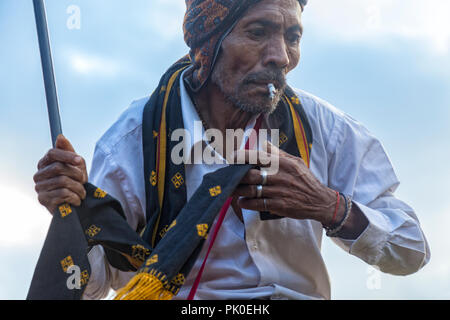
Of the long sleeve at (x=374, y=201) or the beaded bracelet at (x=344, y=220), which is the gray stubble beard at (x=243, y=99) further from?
the beaded bracelet at (x=344, y=220)

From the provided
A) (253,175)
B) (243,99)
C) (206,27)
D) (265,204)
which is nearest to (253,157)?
(253,175)

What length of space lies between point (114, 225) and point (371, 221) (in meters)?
1.10

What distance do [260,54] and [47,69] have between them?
1.02m

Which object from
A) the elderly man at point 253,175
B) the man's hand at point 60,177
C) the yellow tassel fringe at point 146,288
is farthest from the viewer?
the elderly man at point 253,175

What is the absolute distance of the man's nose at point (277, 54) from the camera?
2.89m

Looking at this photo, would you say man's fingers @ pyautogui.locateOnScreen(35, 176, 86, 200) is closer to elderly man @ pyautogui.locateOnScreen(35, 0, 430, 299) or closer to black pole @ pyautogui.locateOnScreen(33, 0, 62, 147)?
elderly man @ pyautogui.locateOnScreen(35, 0, 430, 299)

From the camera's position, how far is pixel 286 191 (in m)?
2.41

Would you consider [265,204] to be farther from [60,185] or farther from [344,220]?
[60,185]

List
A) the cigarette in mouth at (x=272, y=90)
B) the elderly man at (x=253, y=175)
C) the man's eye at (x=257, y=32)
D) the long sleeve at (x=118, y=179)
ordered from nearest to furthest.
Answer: the elderly man at (x=253, y=175), the long sleeve at (x=118, y=179), the cigarette in mouth at (x=272, y=90), the man's eye at (x=257, y=32)

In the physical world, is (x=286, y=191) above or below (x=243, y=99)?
below

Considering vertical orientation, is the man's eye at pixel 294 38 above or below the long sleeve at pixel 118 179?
above

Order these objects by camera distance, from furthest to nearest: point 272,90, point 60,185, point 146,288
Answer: point 272,90, point 60,185, point 146,288

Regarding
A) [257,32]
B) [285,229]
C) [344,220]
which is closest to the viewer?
[344,220]

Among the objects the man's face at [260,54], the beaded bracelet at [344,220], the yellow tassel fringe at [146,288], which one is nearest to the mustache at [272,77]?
the man's face at [260,54]
